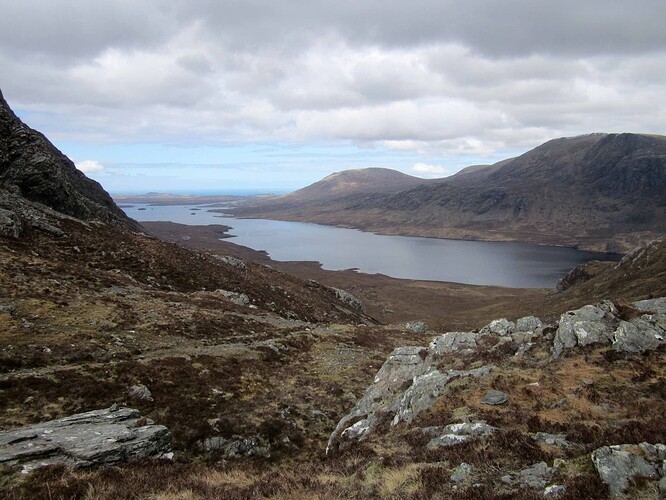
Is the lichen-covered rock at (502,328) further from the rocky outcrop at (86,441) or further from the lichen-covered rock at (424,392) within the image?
the rocky outcrop at (86,441)

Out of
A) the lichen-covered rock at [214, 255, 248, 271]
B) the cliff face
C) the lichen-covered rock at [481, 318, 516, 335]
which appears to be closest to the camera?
the lichen-covered rock at [481, 318, 516, 335]

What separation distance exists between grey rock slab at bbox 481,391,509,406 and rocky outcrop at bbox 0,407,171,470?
11.2 meters

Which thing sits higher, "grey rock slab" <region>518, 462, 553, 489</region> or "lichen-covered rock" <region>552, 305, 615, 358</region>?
"lichen-covered rock" <region>552, 305, 615, 358</region>

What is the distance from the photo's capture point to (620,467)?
26.7 ft

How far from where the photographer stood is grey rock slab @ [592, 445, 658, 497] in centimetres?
781

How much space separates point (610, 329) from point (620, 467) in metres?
11.3

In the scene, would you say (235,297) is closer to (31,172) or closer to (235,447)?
(235,447)

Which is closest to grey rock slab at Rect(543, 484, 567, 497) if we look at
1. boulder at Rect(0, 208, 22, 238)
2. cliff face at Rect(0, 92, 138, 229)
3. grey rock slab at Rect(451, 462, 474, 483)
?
grey rock slab at Rect(451, 462, 474, 483)

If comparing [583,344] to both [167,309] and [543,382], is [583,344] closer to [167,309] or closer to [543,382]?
[543,382]

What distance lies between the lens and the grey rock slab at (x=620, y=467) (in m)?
7.81

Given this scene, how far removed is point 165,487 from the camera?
9.91 metres

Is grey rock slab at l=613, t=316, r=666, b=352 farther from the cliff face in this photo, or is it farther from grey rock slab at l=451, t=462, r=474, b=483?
the cliff face

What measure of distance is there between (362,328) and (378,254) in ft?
510

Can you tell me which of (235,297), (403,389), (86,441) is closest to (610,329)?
(403,389)
